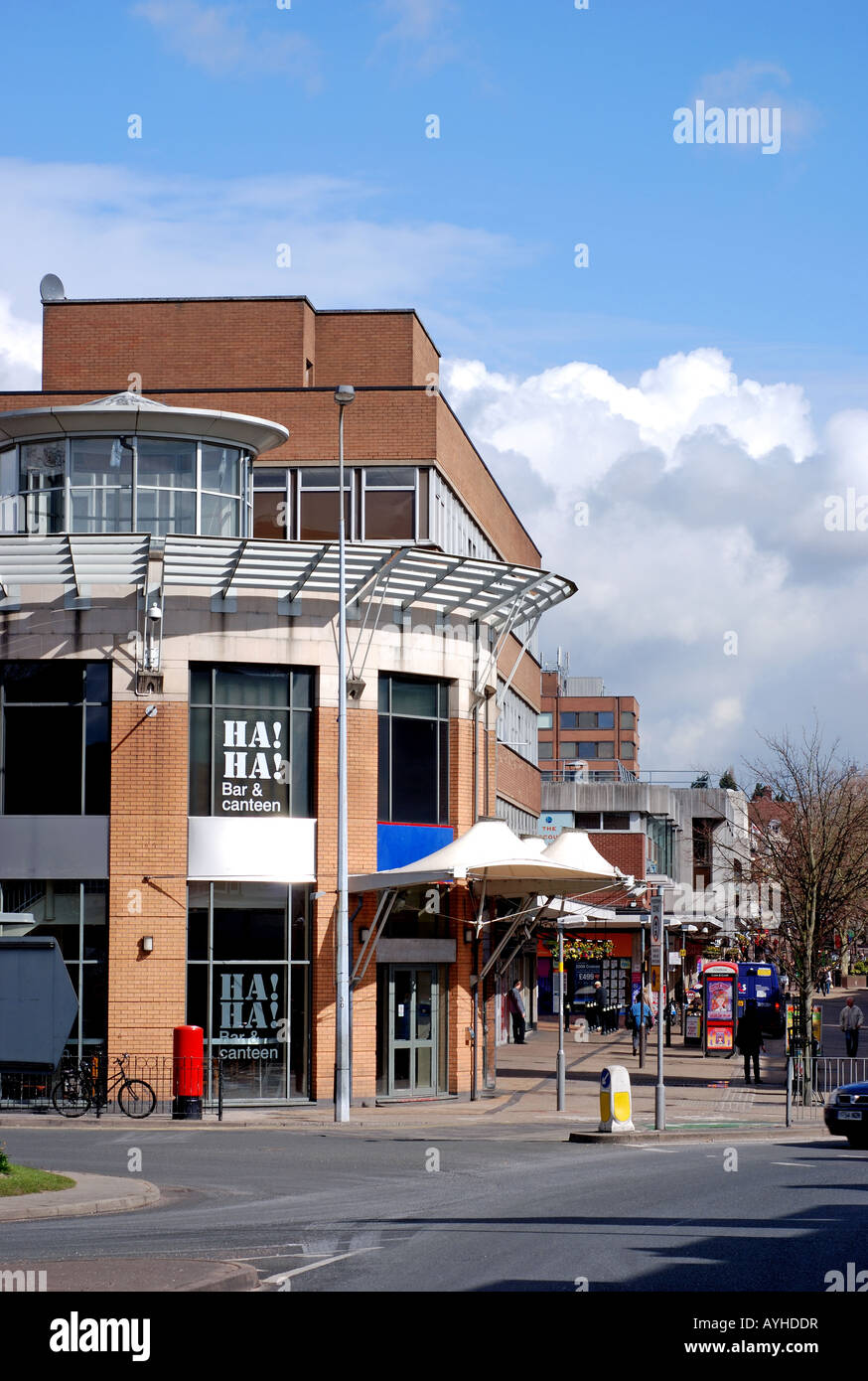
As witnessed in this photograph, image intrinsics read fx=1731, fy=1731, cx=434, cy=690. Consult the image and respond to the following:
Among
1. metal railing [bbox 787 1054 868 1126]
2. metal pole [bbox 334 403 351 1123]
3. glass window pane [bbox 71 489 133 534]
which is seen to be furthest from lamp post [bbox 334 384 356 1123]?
metal railing [bbox 787 1054 868 1126]

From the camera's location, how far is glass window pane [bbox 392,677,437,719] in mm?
31906

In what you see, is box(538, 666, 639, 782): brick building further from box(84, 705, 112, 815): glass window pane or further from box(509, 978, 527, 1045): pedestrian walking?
box(84, 705, 112, 815): glass window pane

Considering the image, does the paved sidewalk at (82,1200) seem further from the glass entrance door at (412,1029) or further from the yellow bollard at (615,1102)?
the glass entrance door at (412,1029)

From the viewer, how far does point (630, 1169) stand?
2047 cm

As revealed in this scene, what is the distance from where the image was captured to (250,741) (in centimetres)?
3038

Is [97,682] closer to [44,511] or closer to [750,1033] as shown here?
[44,511]

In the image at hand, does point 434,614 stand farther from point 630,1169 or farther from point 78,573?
point 630,1169

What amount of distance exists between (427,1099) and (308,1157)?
9527mm

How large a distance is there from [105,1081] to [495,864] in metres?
7.39

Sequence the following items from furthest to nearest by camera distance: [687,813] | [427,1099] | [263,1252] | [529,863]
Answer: [687,813] < [427,1099] < [529,863] < [263,1252]

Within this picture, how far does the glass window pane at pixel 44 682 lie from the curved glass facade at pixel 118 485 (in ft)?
9.23
